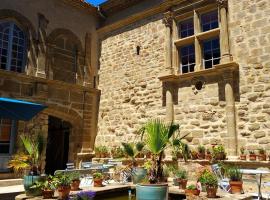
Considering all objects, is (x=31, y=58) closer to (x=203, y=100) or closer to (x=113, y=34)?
(x=113, y=34)

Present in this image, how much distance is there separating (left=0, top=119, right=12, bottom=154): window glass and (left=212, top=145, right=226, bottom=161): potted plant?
620 cm

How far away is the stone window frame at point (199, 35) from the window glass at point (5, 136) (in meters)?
5.58

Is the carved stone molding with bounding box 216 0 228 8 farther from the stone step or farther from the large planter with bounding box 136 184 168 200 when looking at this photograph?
the stone step

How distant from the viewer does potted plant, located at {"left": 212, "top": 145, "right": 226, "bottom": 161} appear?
7992 millimetres

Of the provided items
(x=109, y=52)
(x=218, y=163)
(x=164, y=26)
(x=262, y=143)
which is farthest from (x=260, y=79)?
(x=109, y=52)

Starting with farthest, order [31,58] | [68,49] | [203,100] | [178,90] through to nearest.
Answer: [68,49]
[31,58]
[178,90]
[203,100]

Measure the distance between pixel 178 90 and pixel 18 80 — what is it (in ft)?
16.9

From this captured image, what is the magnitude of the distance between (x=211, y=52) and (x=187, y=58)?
0.87 metres

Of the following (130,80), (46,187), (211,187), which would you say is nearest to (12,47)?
(130,80)

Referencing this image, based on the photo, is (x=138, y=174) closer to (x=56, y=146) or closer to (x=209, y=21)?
(x=209, y=21)

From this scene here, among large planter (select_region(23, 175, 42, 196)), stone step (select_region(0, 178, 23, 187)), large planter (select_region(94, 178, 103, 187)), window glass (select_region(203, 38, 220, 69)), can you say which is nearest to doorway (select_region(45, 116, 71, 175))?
stone step (select_region(0, 178, 23, 187))

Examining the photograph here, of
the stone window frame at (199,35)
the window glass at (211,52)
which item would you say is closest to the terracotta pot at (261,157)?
the stone window frame at (199,35)

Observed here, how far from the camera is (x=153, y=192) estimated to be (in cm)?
525

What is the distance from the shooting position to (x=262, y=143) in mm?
7617
